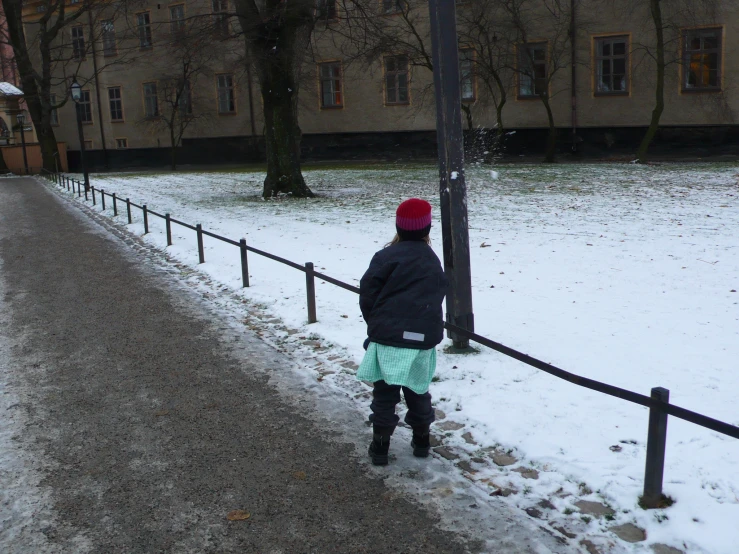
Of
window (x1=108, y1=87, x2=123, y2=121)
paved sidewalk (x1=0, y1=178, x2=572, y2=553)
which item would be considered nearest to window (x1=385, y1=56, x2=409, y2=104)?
window (x1=108, y1=87, x2=123, y2=121)

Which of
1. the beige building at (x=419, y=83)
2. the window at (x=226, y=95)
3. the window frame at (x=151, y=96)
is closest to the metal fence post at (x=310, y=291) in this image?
the beige building at (x=419, y=83)

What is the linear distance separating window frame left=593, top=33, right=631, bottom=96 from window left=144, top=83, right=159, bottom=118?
2870 cm

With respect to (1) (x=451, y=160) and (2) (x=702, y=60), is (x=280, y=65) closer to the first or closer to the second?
(1) (x=451, y=160)

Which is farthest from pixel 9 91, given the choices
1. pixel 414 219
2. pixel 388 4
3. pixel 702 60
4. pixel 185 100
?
pixel 414 219

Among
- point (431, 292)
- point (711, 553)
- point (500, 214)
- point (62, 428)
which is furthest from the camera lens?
point (500, 214)

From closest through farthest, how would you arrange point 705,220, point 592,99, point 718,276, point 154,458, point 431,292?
point 431,292 < point 154,458 < point 718,276 < point 705,220 < point 592,99

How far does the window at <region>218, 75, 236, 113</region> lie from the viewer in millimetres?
46688

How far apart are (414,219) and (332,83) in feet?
128

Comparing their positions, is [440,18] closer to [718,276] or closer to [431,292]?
[431,292]

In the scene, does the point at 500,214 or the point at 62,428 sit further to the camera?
the point at 500,214

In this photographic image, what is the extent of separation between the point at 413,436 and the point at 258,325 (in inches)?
157

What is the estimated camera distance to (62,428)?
5.64m

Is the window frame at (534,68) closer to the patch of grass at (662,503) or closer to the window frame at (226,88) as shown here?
the window frame at (226,88)

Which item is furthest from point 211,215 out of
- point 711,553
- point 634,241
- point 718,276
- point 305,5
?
point 711,553
